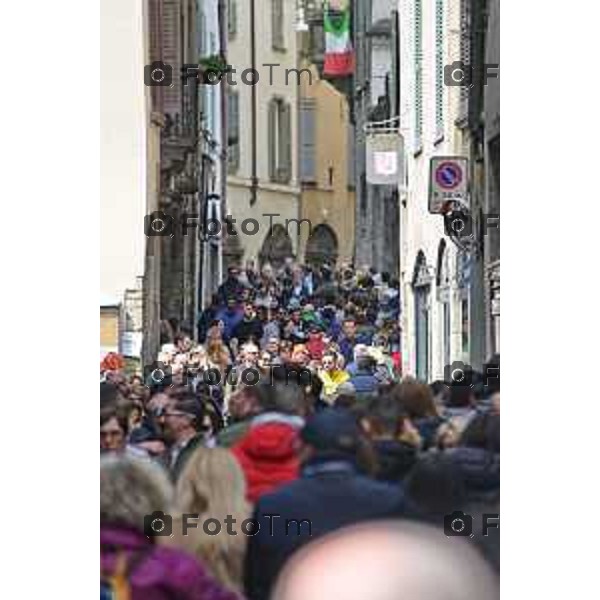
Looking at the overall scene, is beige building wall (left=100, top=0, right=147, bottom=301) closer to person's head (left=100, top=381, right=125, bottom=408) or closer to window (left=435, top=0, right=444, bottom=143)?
person's head (left=100, top=381, right=125, bottom=408)

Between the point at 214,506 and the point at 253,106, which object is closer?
the point at 214,506

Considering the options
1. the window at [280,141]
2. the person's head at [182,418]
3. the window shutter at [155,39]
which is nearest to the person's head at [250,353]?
the person's head at [182,418]

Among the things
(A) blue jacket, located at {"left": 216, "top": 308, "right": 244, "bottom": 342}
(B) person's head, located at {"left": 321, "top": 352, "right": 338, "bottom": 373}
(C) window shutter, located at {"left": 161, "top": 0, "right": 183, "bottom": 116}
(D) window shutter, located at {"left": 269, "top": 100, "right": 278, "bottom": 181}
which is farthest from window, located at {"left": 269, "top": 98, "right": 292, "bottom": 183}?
(B) person's head, located at {"left": 321, "top": 352, "right": 338, "bottom": 373}

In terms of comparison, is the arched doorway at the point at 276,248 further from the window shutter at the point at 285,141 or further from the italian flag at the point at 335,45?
the italian flag at the point at 335,45

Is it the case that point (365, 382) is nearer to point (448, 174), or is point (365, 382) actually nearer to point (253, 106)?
point (448, 174)

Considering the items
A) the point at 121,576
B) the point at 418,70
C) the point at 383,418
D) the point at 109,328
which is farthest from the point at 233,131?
the point at 121,576

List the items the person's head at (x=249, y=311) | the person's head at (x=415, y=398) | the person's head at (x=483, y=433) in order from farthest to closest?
the person's head at (x=249, y=311) → the person's head at (x=415, y=398) → the person's head at (x=483, y=433)
